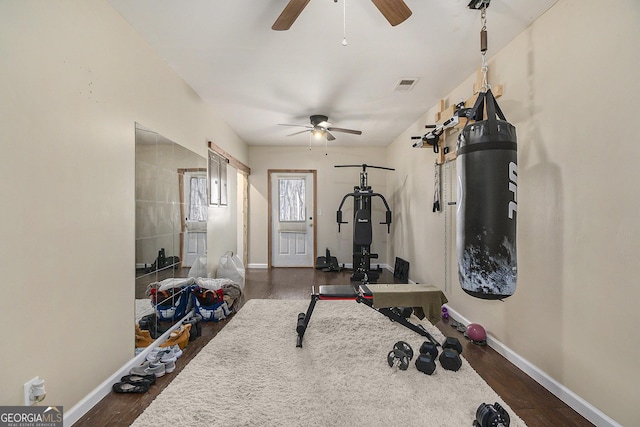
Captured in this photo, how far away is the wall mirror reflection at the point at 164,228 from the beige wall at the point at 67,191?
13 cm

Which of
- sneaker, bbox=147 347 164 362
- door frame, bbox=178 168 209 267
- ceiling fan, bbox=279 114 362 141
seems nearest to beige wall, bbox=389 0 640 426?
ceiling fan, bbox=279 114 362 141

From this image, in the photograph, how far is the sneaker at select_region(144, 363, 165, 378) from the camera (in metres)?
2.06

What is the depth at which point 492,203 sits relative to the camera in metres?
1.59

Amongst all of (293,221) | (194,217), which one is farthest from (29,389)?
(293,221)

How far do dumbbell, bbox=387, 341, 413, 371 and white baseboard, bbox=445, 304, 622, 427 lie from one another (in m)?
0.82

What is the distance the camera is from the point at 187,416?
1644mm

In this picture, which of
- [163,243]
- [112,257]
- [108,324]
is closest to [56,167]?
[112,257]

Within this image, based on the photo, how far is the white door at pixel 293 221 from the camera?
20.0 ft

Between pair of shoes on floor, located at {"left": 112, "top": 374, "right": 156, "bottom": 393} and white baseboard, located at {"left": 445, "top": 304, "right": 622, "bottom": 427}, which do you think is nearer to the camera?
white baseboard, located at {"left": 445, "top": 304, "right": 622, "bottom": 427}

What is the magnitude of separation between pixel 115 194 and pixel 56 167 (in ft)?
1.54

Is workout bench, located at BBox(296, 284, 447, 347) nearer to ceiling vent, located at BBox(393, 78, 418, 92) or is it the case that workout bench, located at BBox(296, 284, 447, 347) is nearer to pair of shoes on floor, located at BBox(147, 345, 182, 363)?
pair of shoes on floor, located at BBox(147, 345, 182, 363)

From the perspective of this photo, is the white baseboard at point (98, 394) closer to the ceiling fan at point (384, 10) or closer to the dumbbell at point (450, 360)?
the dumbbell at point (450, 360)

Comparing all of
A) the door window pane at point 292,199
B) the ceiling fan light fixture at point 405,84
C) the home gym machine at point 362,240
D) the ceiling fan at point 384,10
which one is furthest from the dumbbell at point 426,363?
the door window pane at point 292,199
